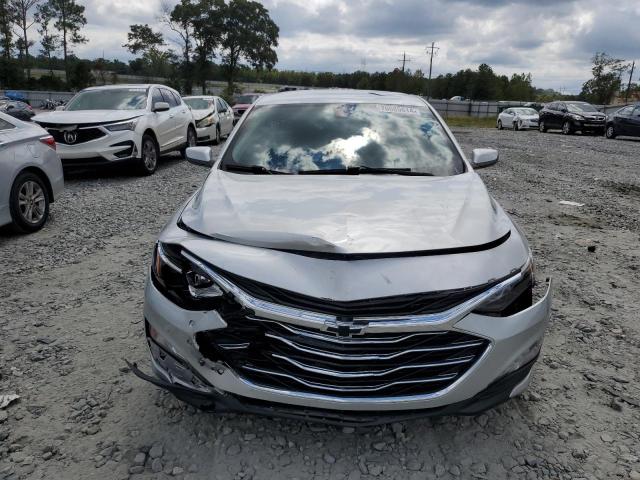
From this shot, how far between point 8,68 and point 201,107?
157ft

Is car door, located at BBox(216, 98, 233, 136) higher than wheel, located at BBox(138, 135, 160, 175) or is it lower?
higher

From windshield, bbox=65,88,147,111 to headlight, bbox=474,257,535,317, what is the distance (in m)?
9.42

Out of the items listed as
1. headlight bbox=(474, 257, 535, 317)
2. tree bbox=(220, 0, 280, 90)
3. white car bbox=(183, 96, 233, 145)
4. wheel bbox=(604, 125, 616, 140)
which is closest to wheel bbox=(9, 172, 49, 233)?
headlight bbox=(474, 257, 535, 317)

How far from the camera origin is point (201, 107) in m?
15.9

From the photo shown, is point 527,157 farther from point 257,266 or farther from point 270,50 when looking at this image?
point 270,50

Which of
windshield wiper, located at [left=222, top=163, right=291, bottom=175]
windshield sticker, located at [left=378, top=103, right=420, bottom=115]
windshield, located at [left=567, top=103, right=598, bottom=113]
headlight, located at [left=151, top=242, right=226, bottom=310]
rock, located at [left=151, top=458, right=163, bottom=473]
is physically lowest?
rock, located at [left=151, top=458, right=163, bottom=473]

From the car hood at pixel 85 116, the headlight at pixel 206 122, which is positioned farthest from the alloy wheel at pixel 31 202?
the headlight at pixel 206 122

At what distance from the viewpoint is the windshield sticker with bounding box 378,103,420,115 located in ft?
13.0

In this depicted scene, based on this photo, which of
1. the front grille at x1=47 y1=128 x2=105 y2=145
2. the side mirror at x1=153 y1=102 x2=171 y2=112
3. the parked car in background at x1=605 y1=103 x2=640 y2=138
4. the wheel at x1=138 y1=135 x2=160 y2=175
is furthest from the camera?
the parked car in background at x1=605 y1=103 x2=640 y2=138

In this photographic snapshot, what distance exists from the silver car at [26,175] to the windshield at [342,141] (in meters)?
3.25

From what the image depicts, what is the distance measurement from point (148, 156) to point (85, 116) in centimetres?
133

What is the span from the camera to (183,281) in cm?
231

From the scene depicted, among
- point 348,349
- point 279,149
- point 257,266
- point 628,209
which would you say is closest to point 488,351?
point 348,349

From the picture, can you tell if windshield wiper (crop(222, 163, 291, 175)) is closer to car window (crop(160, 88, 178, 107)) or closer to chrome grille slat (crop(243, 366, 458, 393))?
chrome grille slat (crop(243, 366, 458, 393))
